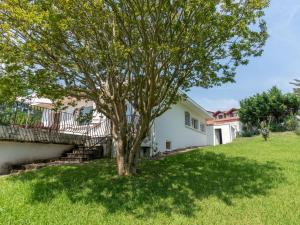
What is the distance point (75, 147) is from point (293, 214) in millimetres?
11396

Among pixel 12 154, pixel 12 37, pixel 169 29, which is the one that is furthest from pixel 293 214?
pixel 12 154

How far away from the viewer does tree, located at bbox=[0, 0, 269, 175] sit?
816cm

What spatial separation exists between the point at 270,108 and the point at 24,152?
31201 mm

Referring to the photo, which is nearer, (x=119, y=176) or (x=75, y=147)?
(x=119, y=176)

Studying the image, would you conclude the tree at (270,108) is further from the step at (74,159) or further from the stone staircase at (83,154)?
the step at (74,159)

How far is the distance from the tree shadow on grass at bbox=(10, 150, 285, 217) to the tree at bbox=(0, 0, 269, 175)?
1185mm

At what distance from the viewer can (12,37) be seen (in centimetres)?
857

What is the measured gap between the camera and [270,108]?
37.9 meters

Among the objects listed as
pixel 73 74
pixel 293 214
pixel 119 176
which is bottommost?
pixel 293 214

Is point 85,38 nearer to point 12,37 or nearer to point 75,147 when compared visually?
point 12,37

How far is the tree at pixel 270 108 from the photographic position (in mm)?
37719

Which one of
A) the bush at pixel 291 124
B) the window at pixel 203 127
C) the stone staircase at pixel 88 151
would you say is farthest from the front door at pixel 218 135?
the stone staircase at pixel 88 151

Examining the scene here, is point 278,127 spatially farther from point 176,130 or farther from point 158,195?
point 158,195

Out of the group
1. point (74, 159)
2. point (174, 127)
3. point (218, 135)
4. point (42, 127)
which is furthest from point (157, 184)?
point (218, 135)
